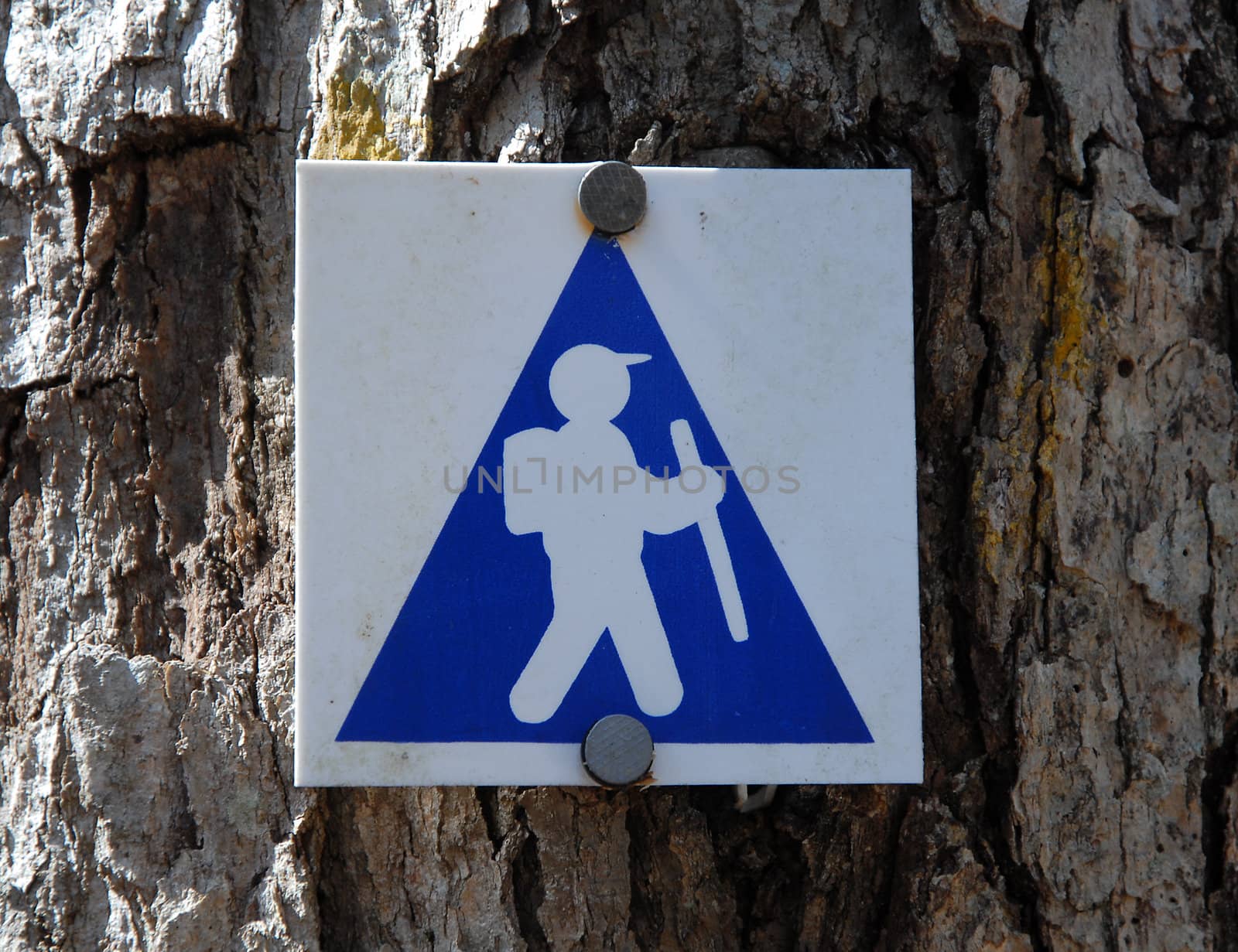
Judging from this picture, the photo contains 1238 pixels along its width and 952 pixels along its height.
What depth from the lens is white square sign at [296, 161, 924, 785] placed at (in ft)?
3.92

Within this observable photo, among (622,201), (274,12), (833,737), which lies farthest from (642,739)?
(274,12)

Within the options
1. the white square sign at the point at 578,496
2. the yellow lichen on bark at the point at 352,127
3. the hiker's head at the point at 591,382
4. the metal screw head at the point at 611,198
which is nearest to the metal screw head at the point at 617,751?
the white square sign at the point at 578,496

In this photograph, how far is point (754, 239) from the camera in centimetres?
125

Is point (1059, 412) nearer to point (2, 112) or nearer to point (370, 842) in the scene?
point (370, 842)

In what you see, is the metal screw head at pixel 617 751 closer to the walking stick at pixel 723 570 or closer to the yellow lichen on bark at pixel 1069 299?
the walking stick at pixel 723 570

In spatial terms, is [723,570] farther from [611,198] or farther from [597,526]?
[611,198]

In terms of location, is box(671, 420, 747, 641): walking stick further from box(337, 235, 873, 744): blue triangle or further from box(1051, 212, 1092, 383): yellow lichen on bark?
box(1051, 212, 1092, 383): yellow lichen on bark

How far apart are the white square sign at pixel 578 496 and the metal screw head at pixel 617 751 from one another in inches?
0.7

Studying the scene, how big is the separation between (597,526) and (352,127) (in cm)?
59

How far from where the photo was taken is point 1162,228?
4.22 feet

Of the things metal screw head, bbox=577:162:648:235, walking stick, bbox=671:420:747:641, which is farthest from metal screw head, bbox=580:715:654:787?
metal screw head, bbox=577:162:648:235

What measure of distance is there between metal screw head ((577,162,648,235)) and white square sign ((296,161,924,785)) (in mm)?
20

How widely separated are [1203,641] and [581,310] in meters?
0.83

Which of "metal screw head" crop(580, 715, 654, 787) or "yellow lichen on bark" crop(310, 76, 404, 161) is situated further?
"yellow lichen on bark" crop(310, 76, 404, 161)
